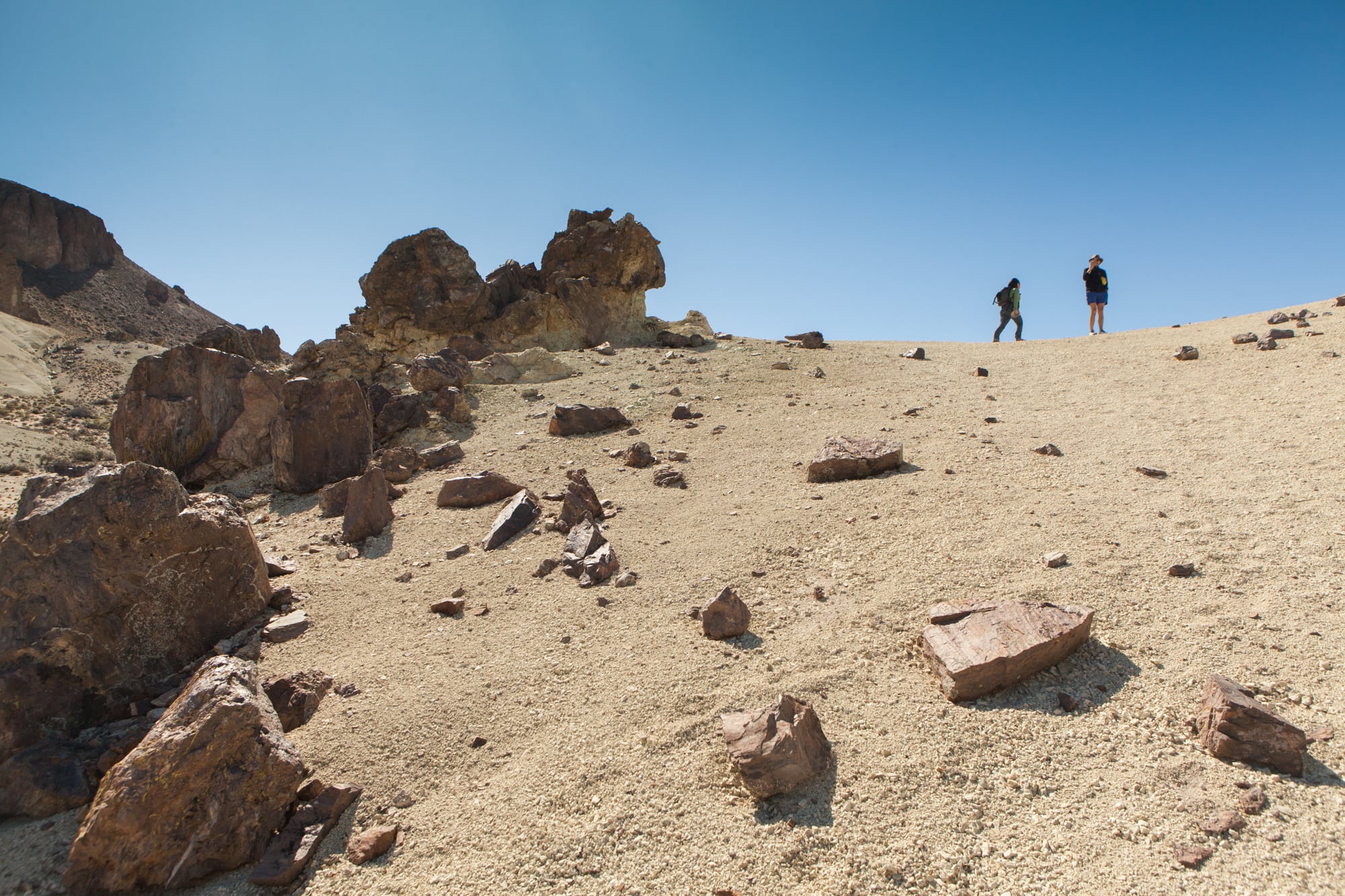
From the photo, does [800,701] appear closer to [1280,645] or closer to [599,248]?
[1280,645]

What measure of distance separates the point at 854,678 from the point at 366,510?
14.7ft

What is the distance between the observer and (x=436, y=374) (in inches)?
424

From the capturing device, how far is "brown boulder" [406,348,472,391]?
423 inches

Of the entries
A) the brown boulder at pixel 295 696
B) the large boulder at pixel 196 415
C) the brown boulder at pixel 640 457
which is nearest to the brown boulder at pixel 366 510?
the brown boulder at pixel 295 696

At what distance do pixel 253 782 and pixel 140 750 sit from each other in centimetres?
46

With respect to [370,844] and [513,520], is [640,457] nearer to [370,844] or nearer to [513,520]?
[513,520]

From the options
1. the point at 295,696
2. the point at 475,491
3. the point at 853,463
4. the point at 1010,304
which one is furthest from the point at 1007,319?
the point at 295,696

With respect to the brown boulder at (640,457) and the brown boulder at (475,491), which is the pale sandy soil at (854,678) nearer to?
the brown boulder at (475,491)

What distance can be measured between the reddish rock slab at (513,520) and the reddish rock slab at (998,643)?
10.9ft

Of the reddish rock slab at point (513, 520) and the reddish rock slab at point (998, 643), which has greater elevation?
the reddish rock slab at point (513, 520)

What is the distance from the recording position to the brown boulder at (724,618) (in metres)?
4.04

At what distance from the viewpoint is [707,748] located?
3.20 m

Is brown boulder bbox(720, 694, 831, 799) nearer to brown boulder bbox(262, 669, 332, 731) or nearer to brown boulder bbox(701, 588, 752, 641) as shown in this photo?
brown boulder bbox(701, 588, 752, 641)

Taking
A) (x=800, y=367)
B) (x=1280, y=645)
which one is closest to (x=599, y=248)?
(x=800, y=367)
